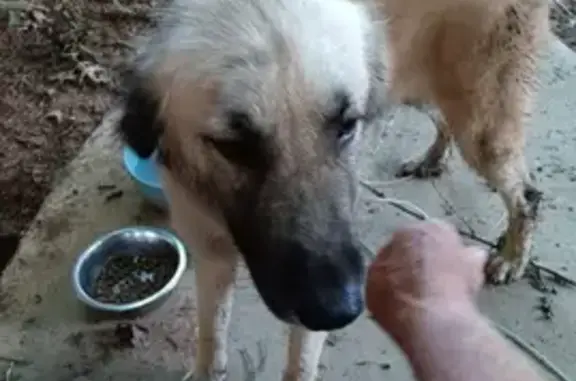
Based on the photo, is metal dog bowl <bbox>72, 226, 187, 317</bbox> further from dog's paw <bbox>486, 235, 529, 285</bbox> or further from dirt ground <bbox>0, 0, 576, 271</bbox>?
dog's paw <bbox>486, 235, 529, 285</bbox>

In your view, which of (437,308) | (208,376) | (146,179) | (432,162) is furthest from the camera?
(432,162)

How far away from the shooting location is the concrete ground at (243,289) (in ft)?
8.30

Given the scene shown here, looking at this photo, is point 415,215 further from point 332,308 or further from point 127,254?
point 332,308

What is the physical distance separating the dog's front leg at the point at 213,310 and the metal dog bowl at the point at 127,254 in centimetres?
19

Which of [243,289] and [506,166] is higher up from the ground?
[506,166]

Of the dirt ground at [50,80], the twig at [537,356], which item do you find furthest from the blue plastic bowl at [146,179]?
the twig at [537,356]

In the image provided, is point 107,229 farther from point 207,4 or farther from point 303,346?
point 207,4

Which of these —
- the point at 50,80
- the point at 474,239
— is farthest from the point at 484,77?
the point at 50,80

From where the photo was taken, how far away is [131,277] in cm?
267

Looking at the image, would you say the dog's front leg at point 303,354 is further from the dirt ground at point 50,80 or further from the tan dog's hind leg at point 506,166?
the dirt ground at point 50,80

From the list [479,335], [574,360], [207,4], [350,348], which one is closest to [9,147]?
[350,348]

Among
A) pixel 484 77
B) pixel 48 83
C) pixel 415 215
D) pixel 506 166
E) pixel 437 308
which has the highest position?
pixel 437 308

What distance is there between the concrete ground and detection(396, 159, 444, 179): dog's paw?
0.03 meters

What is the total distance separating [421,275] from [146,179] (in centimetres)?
148
